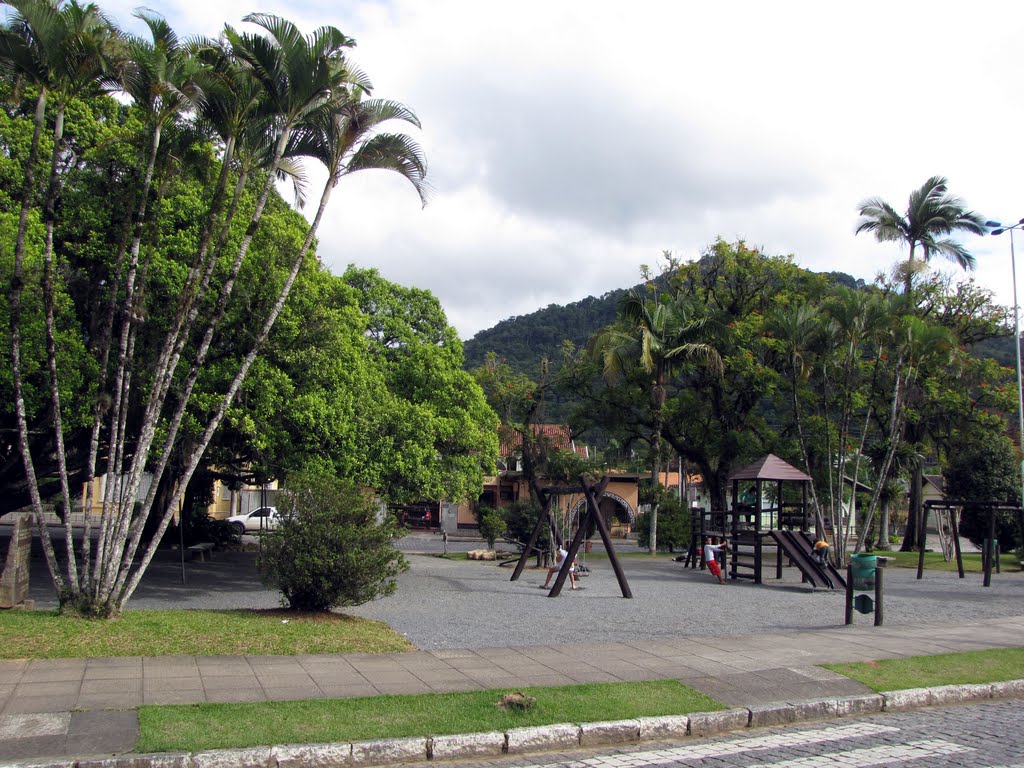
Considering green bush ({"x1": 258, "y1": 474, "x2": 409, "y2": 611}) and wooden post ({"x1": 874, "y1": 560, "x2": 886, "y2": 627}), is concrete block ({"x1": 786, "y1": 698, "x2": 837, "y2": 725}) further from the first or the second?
green bush ({"x1": 258, "y1": 474, "x2": 409, "y2": 611})

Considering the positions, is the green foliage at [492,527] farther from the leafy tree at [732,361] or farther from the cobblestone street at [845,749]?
the cobblestone street at [845,749]

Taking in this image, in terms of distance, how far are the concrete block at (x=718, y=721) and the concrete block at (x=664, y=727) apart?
3.2 inches

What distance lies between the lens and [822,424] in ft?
98.2

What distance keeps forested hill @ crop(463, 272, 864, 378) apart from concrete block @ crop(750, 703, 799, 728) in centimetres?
6782

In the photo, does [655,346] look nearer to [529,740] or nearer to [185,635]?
[185,635]

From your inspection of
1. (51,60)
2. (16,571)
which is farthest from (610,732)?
(51,60)

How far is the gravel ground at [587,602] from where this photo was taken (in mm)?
12719

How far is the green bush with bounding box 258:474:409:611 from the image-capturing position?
39.1 ft

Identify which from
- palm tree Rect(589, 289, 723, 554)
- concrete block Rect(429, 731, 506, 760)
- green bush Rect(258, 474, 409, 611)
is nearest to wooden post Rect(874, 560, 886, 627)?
green bush Rect(258, 474, 409, 611)

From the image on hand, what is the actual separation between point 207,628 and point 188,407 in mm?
5236

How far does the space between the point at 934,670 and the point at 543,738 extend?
5467 millimetres

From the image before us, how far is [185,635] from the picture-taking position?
34.0ft

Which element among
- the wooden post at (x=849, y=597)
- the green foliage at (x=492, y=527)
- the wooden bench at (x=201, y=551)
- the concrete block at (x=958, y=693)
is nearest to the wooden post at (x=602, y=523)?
the wooden post at (x=849, y=597)

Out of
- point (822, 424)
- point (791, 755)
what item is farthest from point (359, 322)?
point (822, 424)
